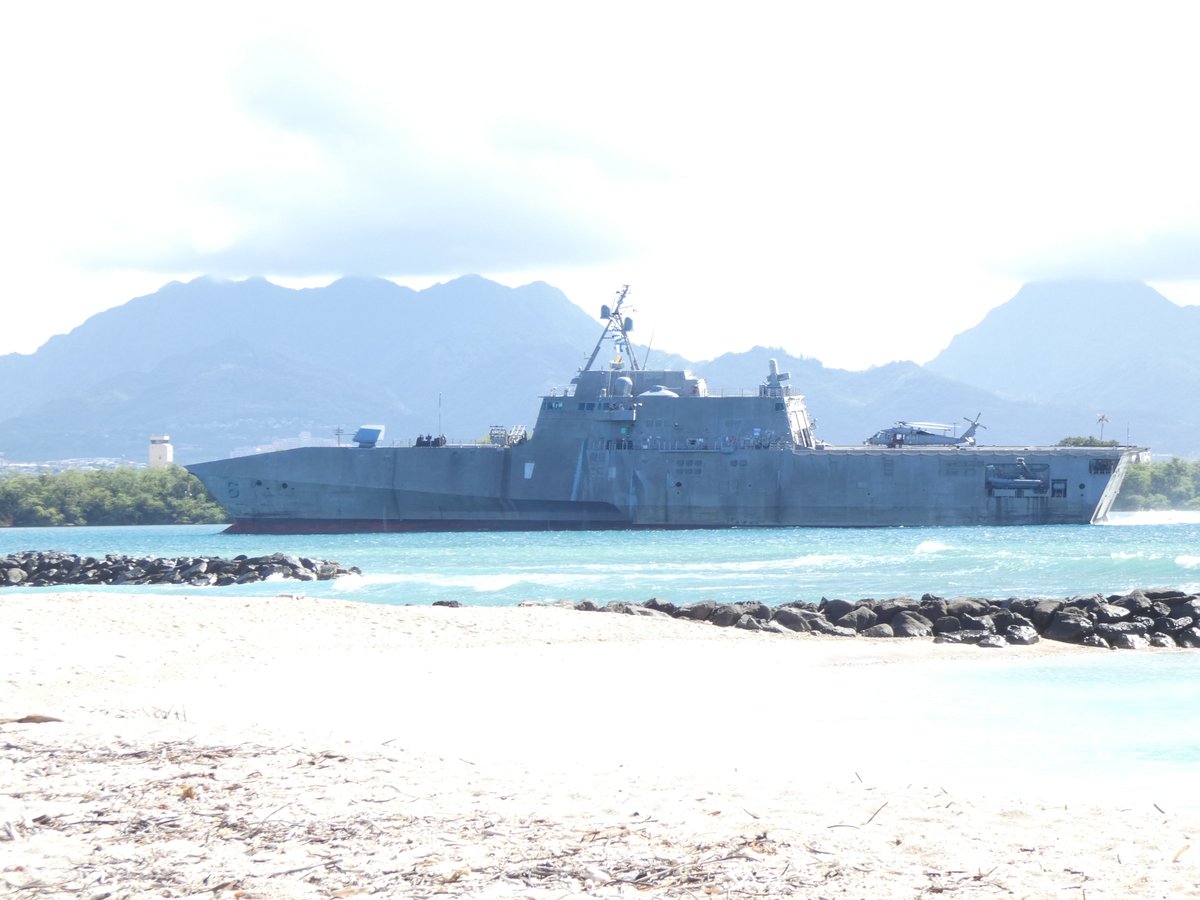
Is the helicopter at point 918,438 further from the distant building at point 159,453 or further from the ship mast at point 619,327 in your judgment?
the distant building at point 159,453

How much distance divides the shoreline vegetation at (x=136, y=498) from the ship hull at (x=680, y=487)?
31418mm

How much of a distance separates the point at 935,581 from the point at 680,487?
24964 millimetres

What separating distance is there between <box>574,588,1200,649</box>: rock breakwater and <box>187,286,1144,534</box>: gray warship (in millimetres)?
30962

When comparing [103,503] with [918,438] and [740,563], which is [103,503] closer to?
[918,438]

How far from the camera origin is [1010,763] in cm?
957

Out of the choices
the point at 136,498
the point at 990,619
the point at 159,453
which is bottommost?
the point at 990,619

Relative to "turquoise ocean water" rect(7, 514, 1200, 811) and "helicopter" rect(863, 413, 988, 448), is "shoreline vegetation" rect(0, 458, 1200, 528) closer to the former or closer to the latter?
"turquoise ocean water" rect(7, 514, 1200, 811)

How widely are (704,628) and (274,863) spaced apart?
13.4 m

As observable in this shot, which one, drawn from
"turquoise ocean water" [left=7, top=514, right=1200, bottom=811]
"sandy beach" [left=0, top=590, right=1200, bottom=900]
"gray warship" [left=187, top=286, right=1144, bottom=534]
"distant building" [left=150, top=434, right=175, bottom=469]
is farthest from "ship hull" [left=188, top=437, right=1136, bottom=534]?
"distant building" [left=150, top=434, right=175, bottom=469]

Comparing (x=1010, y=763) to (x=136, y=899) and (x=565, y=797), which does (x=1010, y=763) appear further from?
(x=136, y=899)

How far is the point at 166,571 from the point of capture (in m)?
33.6

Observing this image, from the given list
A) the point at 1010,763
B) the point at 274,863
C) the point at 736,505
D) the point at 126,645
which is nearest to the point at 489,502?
the point at 736,505

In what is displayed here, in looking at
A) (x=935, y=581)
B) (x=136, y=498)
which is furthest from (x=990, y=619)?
(x=136, y=498)

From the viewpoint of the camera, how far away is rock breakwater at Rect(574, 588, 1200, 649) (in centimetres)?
1739
